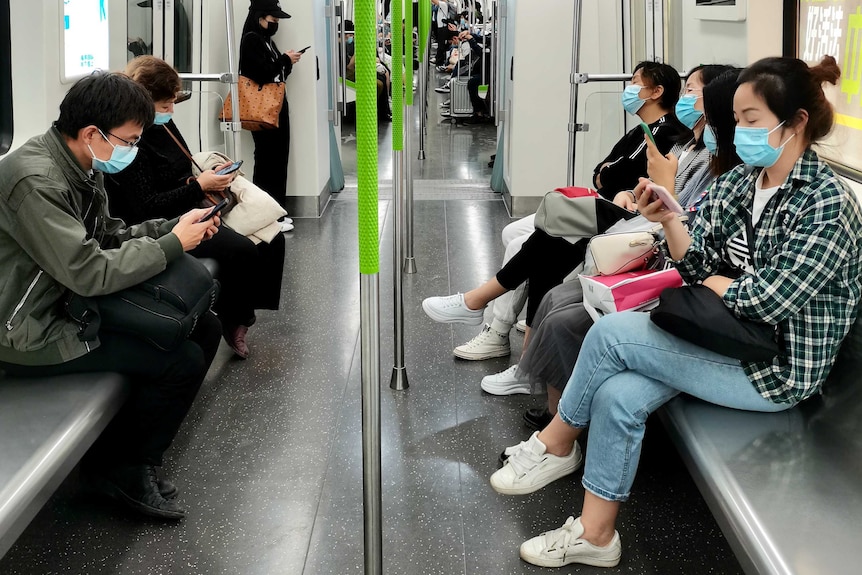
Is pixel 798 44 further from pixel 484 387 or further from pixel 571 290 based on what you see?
pixel 484 387

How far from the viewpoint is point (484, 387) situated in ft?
11.3

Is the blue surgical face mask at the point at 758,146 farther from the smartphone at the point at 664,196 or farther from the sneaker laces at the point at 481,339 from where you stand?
the sneaker laces at the point at 481,339

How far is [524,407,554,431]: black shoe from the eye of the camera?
3.14 metres

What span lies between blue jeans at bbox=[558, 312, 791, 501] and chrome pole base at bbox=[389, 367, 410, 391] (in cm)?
128

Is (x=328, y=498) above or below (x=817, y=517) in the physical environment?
below

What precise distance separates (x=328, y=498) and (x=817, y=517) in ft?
4.68

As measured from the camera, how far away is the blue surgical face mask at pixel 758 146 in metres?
2.14

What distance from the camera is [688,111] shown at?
125 inches

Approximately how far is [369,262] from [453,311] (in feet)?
6.31

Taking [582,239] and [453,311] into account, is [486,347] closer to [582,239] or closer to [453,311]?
[453,311]

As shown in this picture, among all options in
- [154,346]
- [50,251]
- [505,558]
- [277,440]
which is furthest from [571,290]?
[50,251]

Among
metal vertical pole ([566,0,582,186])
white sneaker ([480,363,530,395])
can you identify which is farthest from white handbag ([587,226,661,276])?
metal vertical pole ([566,0,582,186])

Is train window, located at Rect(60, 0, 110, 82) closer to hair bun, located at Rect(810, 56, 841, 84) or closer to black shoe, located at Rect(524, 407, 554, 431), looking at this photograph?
black shoe, located at Rect(524, 407, 554, 431)

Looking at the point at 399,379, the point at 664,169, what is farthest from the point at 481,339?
the point at 664,169
